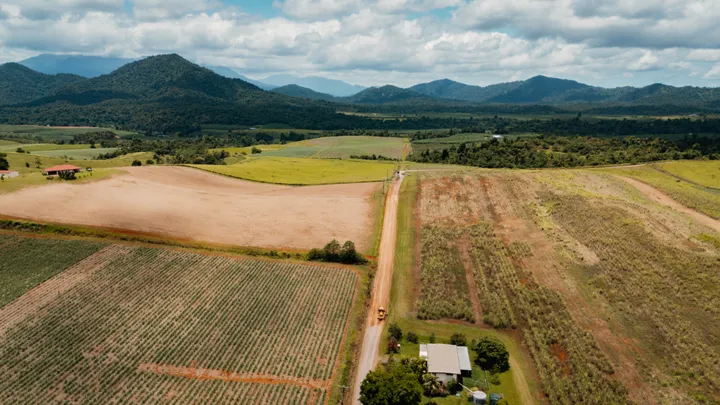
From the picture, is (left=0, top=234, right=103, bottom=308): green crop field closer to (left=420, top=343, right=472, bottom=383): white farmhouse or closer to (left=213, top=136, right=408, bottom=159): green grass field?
(left=420, top=343, right=472, bottom=383): white farmhouse

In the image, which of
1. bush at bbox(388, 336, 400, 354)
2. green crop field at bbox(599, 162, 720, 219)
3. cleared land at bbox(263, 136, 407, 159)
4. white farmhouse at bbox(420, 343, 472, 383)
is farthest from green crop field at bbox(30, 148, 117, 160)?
green crop field at bbox(599, 162, 720, 219)

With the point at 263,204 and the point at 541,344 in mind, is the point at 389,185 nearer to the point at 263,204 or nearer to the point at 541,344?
the point at 263,204

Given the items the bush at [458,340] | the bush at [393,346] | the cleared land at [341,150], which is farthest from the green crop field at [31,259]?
the cleared land at [341,150]

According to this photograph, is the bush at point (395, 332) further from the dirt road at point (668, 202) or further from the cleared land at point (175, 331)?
the dirt road at point (668, 202)

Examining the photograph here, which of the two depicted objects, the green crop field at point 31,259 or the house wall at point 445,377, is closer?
the house wall at point 445,377

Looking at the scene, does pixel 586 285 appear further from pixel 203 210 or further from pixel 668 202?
pixel 203 210

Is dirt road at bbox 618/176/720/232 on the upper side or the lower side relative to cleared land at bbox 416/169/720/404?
upper
